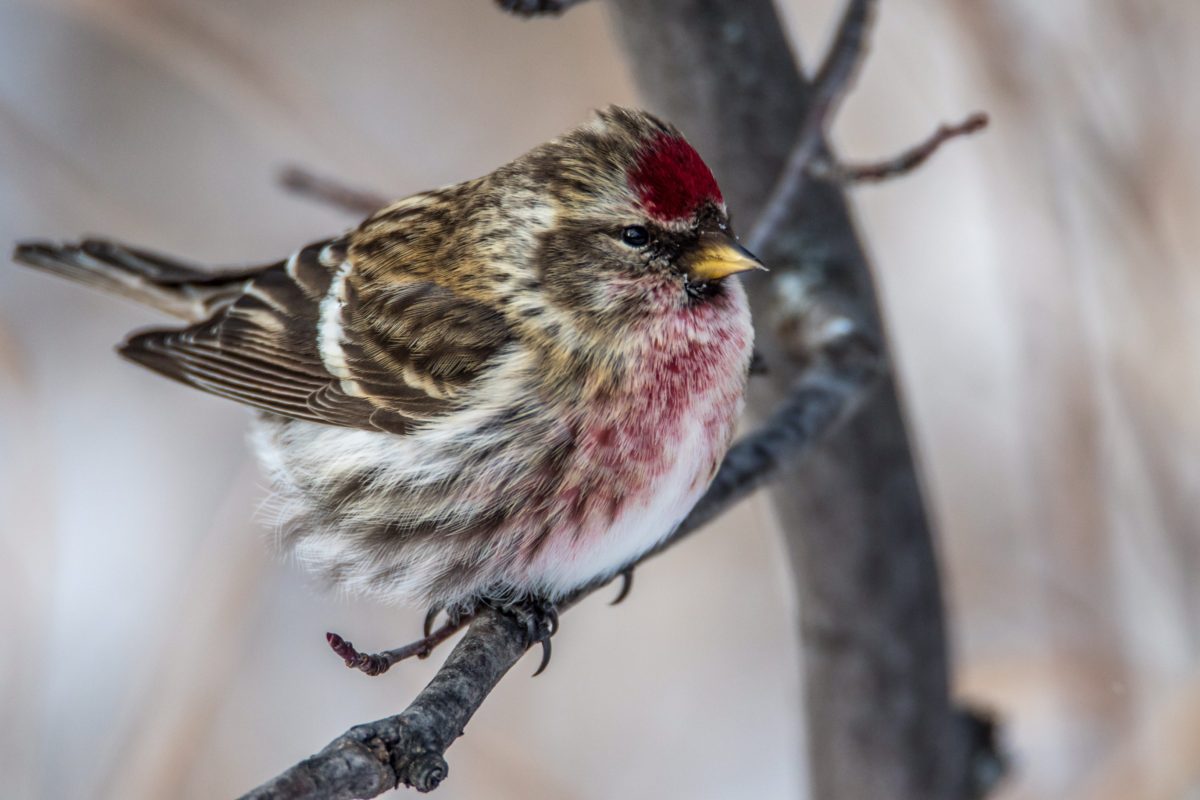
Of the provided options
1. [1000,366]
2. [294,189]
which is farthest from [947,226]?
[294,189]

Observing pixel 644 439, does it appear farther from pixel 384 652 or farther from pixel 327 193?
pixel 327 193

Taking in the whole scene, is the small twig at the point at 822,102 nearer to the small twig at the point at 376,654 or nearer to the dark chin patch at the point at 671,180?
the dark chin patch at the point at 671,180

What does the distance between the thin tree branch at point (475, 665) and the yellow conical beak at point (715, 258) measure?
230mm

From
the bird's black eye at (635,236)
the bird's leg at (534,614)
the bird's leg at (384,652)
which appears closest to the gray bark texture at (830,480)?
the bird's black eye at (635,236)

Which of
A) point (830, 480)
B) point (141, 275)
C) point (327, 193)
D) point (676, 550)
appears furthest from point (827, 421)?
point (676, 550)

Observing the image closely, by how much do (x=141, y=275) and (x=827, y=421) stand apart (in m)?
1.15

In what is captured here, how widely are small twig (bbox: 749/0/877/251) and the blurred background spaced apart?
66 centimetres

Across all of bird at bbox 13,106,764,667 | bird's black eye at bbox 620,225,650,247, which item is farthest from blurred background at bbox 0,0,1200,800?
bird's black eye at bbox 620,225,650,247

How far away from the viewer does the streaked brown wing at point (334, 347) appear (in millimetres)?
1708

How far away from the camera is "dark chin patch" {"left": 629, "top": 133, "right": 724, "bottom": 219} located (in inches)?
61.9

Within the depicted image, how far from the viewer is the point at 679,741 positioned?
3.42 meters

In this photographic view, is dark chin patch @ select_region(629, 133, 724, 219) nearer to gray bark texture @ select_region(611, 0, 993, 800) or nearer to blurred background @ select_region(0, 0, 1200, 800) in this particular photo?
gray bark texture @ select_region(611, 0, 993, 800)

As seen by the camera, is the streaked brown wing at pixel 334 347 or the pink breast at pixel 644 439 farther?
the streaked brown wing at pixel 334 347

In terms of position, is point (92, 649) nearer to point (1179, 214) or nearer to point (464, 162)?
point (464, 162)
